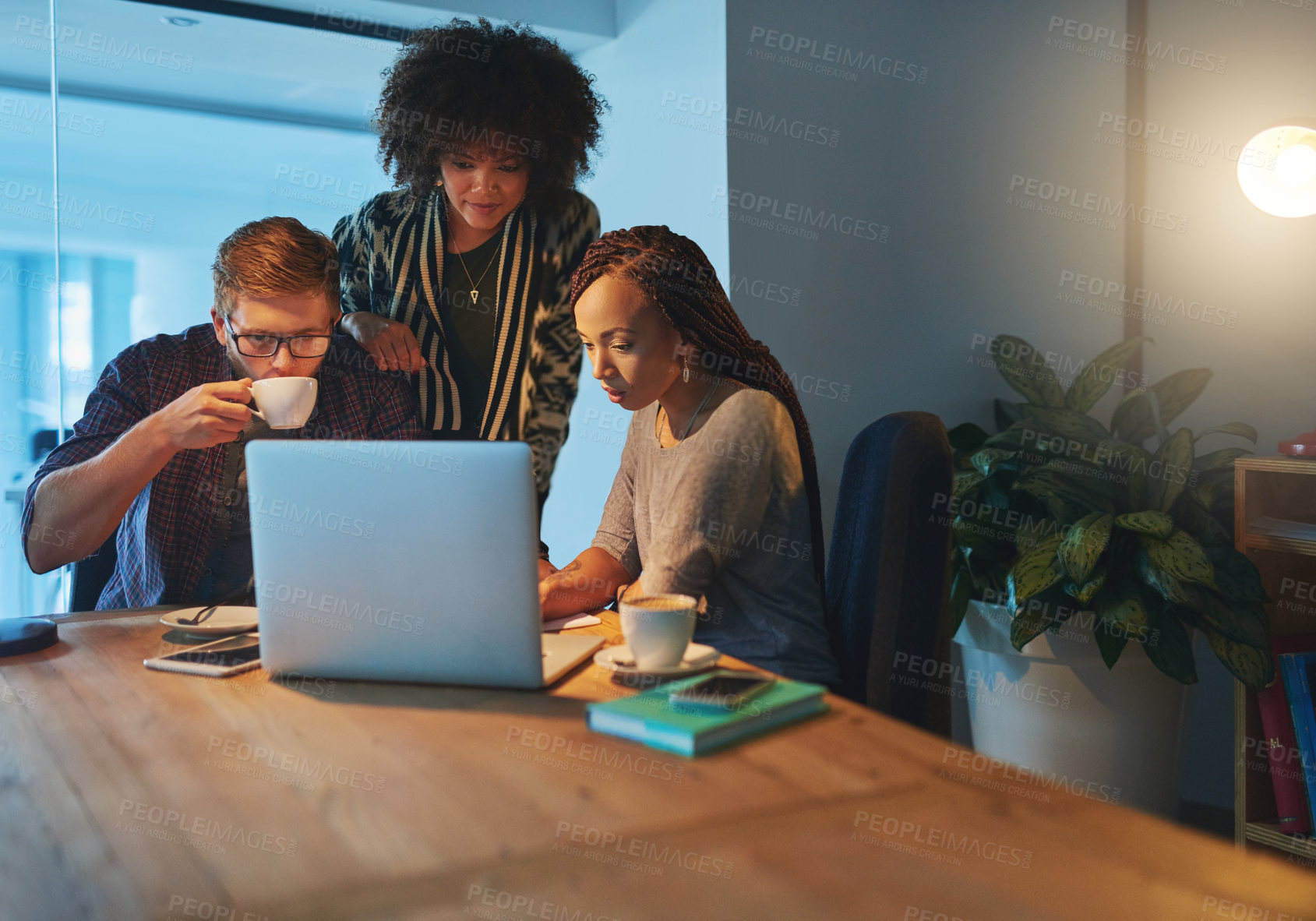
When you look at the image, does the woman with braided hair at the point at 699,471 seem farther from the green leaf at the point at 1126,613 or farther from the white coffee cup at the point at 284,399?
the green leaf at the point at 1126,613

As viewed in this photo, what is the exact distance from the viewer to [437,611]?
42.3 inches

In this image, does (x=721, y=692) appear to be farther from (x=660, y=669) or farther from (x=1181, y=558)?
(x=1181, y=558)

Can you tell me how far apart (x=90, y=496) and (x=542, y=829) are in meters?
1.30

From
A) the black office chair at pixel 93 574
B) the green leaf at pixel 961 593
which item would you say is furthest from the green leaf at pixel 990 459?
the black office chair at pixel 93 574

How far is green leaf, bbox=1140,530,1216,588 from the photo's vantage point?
2.13m

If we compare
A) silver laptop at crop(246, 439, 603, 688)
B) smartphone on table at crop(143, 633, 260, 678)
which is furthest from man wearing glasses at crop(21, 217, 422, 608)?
silver laptop at crop(246, 439, 603, 688)

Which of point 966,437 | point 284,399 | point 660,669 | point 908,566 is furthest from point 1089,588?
point 284,399

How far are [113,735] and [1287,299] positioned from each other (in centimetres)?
292

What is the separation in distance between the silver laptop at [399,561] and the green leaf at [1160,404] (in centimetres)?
206

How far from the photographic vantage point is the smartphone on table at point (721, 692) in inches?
37.1

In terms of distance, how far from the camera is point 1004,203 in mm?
3051

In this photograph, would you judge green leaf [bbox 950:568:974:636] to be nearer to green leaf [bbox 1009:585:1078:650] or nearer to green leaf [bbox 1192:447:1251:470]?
green leaf [bbox 1009:585:1078:650]

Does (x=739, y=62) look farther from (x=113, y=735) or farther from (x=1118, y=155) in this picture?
(x=113, y=735)

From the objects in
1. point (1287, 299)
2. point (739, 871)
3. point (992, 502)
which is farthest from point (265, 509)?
point (1287, 299)
